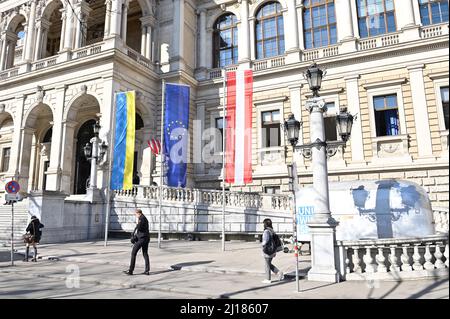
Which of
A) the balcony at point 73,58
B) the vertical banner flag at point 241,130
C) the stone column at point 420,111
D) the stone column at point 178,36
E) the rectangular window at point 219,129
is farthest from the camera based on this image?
the rectangular window at point 219,129

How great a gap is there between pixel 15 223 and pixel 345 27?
22.6 m

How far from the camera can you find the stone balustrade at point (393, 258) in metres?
7.79

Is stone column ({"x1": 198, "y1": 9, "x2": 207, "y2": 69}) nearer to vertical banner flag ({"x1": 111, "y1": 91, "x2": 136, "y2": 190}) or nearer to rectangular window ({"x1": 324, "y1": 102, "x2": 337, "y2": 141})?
vertical banner flag ({"x1": 111, "y1": 91, "x2": 136, "y2": 190})

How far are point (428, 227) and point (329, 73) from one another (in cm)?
1410

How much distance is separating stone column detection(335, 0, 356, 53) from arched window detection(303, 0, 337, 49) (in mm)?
609

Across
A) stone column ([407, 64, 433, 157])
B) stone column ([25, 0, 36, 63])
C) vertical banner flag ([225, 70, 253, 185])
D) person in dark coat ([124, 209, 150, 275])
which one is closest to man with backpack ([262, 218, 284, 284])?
person in dark coat ([124, 209, 150, 275])

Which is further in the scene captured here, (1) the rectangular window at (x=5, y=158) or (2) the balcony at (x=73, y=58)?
(1) the rectangular window at (x=5, y=158)

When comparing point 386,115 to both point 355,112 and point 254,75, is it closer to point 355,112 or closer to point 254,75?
point 355,112

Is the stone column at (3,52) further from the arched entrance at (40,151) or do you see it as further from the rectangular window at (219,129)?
the rectangular window at (219,129)

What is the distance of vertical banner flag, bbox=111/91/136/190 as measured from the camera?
718 inches

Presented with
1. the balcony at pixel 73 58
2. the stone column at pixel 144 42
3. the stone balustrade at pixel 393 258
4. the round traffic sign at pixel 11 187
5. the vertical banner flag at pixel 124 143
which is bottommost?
the stone balustrade at pixel 393 258

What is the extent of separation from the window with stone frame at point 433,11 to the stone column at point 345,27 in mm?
4102

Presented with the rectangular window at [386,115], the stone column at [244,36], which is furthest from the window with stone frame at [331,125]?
the stone column at [244,36]
